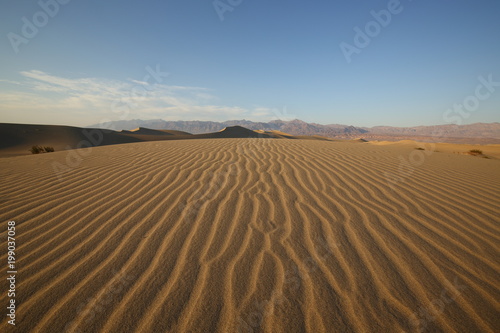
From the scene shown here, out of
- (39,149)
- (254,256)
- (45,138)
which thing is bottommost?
(45,138)

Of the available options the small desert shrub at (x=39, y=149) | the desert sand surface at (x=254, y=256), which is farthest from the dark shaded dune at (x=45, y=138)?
the desert sand surface at (x=254, y=256)

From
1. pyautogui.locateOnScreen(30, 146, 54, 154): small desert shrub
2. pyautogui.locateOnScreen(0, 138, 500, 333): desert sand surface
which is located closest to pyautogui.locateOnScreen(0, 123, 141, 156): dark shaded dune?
pyautogui.locateOnScreen(30, 146, 54, 154): small desert shrub

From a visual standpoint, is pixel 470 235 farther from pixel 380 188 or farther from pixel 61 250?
pixel 61 250

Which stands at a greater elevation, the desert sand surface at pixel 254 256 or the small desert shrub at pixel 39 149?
the desert sand surface at pixel 254 256

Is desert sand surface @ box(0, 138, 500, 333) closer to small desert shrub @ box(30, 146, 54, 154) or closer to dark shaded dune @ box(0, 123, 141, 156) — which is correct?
small desert shrub @ box(30, 146, 54, 154)

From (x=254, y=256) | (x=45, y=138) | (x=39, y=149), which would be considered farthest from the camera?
(x=45, y=138)

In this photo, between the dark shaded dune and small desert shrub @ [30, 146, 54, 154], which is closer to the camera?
small desert shrub @ [30, 146, 54, 154]

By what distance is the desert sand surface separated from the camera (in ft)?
4.67

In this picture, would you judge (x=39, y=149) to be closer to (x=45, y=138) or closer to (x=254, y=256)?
(x=45, y=138)

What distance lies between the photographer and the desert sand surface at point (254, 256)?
56.1 inches

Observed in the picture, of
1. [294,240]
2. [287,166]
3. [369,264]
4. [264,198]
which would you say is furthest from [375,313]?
[287,166]

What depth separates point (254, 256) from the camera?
1.95 meters

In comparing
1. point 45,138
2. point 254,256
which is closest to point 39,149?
point 45,138

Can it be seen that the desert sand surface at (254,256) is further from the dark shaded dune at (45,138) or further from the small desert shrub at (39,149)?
the dark shaded dune at (45,138)
